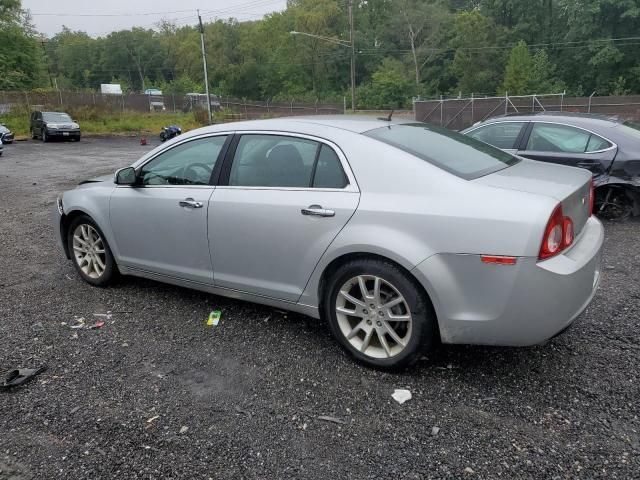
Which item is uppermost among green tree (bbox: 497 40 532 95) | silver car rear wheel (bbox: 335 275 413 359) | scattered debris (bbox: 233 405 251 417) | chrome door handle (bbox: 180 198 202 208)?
green tree (bbox: 497 40 532 95)

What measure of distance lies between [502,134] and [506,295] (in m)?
5.32

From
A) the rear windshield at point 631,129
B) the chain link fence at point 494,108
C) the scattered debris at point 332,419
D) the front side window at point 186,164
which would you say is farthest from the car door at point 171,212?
the chain link fence at point 494,108

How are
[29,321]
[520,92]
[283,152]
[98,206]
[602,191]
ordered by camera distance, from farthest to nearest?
[520,92]
[602,191]
[98,206]
[29,321]
[283,152]

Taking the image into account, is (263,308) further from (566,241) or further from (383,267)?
(566,241)

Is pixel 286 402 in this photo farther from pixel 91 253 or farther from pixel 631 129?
pixel 631 129

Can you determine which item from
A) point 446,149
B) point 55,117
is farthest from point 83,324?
point 55,117

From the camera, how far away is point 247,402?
10.0ft

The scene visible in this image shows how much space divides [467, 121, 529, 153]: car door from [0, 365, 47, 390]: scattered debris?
6097 millimetres

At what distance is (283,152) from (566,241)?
1917 mm

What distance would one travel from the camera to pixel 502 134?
7.52 meters

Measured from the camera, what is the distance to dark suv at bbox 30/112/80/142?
26.5 m

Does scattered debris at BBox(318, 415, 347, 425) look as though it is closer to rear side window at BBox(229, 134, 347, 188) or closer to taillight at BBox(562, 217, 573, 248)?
rear side window at BBox(229, 134, 347, 188)

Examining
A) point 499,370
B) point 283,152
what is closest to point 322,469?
point 499,370

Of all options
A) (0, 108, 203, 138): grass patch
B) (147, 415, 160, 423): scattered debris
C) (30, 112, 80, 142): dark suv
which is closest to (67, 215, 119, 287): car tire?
(147, 415, 160, 423): scattered debris
